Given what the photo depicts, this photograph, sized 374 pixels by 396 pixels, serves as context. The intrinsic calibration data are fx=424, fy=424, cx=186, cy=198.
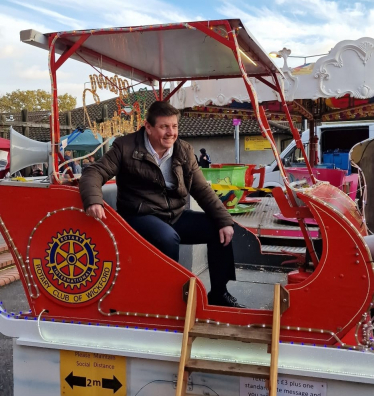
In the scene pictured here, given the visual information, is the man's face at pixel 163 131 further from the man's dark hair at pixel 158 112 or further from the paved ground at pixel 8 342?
the paved ground at pixel 8 342

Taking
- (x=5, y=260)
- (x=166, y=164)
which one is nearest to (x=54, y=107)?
(x=166, y=164)

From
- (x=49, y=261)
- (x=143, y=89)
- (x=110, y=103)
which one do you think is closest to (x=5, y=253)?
(x=143, y=89)

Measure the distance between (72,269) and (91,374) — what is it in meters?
0.58

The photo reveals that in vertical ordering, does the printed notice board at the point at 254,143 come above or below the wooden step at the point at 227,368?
above

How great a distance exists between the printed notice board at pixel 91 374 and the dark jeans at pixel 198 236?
662 millimetres

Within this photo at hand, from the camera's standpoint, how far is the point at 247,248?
3.83 m

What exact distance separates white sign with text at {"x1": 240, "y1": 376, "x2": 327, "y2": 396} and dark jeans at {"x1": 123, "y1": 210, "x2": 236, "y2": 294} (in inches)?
27.5

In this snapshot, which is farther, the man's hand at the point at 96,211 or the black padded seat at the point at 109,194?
the black padded seat at the point at 109,194

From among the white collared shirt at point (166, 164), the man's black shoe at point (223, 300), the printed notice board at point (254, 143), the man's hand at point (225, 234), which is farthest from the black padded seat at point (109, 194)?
the printed notice board at point (254, 143)

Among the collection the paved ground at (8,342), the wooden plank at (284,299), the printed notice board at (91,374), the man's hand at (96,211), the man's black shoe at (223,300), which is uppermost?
the man's hand at (96,211)

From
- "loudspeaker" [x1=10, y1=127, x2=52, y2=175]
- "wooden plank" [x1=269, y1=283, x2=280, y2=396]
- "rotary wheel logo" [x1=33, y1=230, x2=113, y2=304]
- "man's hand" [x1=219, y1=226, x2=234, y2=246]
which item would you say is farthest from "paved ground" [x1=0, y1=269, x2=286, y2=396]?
"loudspeaker" [x1=10, y1=127, x2=52, y2=175]

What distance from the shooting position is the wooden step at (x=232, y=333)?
205 cm

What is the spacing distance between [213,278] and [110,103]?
20721 millimetres

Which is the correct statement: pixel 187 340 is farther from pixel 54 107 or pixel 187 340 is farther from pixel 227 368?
pixel 54 107
